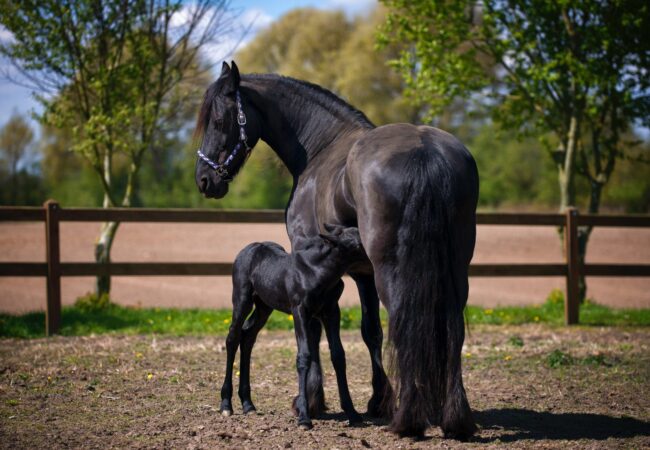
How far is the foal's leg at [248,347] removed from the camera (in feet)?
18.0

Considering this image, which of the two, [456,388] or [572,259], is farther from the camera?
[572,259]

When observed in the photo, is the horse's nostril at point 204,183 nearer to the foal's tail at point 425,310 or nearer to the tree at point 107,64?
the foal's tail at point 425,310

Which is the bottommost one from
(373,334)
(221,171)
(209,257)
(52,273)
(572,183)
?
(209,257)

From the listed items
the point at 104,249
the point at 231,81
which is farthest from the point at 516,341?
the point at 104,249

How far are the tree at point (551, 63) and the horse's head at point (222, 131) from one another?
6.35 metres

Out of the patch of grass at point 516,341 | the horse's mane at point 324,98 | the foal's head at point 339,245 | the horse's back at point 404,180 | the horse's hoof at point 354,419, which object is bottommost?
the patch of grass at point 516,341

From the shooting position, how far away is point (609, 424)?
5078 mm

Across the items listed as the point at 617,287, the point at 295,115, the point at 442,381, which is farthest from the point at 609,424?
the point at 617,287

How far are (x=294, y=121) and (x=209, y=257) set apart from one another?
1511cm

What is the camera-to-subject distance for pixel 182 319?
10.1 metres

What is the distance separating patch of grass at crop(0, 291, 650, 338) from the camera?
9.38m

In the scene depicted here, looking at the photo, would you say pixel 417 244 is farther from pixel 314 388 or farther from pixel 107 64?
pixel 107 64

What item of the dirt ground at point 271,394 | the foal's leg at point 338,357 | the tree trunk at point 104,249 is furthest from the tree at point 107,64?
the foal's leg at point 338,357

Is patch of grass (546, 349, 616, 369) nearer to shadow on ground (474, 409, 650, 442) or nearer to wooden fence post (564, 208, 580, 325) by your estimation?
shadow on ground (474, 409, 650, 442)
